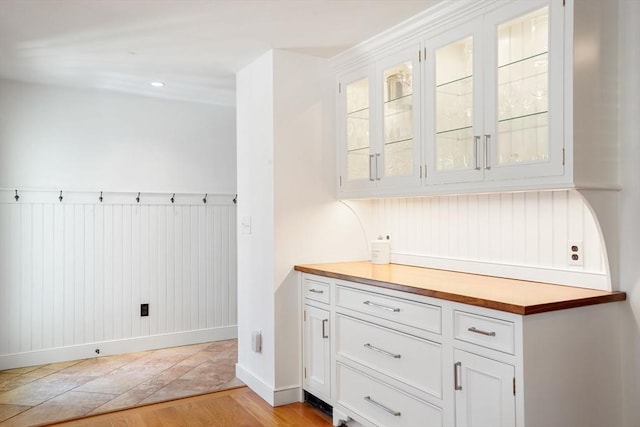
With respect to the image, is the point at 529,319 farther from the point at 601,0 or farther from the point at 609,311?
the point at 601,0

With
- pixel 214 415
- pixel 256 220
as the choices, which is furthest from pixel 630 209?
pixel 214 415

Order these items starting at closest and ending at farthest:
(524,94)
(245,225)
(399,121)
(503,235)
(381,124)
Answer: (524,94) → (503,235) → (399,121) → (381,124) → (245,225)

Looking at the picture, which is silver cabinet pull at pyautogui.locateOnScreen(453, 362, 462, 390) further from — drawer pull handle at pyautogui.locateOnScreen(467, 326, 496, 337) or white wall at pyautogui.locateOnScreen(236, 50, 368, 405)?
white wall at pyautogui.locateOnScreen(236, 50, 368, 405)

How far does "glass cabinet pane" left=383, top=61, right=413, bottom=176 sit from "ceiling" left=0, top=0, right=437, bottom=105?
11.3 inches

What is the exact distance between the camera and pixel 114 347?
14.0 feet

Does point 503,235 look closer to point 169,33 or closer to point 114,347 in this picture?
point 169,33

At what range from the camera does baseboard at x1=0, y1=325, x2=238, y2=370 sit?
3.90m

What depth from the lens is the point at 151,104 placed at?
448cm

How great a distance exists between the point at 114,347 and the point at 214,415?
172 centimetres

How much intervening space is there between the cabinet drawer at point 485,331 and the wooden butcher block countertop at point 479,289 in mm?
65

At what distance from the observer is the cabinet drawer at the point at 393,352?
2.15m

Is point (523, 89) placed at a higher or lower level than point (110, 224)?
higher

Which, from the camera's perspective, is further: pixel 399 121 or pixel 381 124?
pixel 381 124

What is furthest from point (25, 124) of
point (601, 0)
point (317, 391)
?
point (601, 0)
